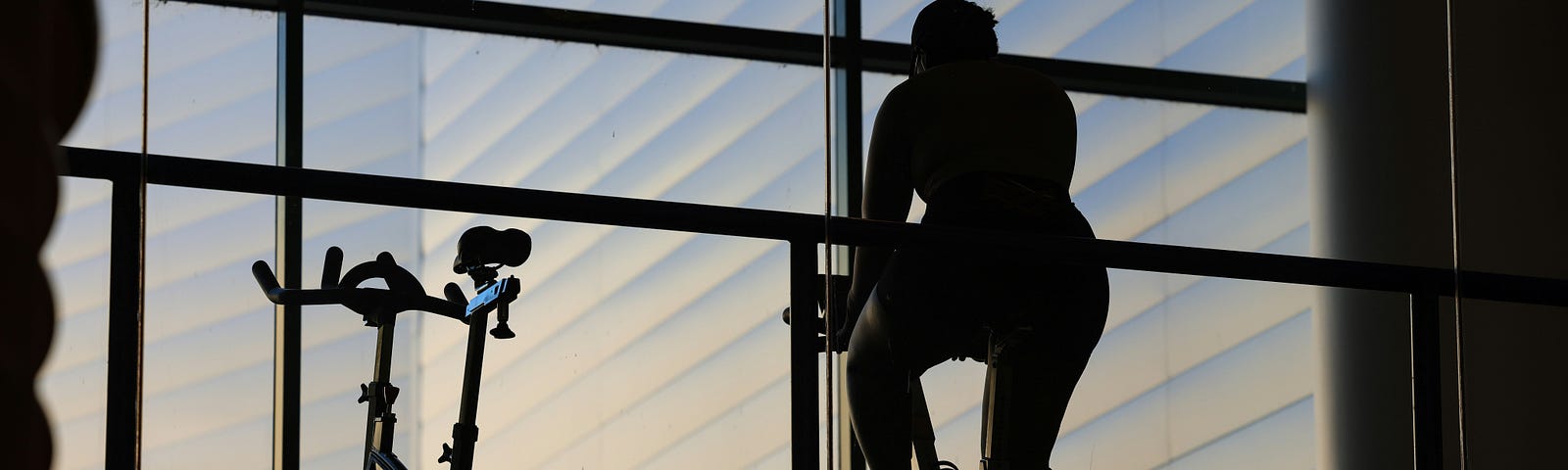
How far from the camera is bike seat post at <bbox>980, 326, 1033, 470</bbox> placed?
6.12 feet

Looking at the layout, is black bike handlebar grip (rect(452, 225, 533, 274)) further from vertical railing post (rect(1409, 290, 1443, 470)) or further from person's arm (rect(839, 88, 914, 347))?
vertical railing post (rect(1409, 290, 1443, 470))

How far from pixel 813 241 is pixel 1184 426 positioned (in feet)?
10.2

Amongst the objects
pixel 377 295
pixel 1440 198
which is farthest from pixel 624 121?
pixel 377 295

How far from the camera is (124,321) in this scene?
1.49 m

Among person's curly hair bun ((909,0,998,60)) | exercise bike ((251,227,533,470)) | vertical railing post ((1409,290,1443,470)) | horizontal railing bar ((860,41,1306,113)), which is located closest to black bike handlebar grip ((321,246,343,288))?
exercise bike ((251,227,533,470))

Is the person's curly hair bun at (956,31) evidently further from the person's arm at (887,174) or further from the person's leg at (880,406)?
the person's leg at (880,406)

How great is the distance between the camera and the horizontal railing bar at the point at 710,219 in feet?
5.23

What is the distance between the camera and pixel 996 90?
6.54ft

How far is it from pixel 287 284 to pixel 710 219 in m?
2.50

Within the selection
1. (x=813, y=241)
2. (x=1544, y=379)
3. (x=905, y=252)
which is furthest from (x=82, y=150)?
(x=1544, y=379)

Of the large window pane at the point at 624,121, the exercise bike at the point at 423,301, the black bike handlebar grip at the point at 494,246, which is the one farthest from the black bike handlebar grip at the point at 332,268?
the large window pane at the point at 624,121

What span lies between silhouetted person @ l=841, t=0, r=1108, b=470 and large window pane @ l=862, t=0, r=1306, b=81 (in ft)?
8.21

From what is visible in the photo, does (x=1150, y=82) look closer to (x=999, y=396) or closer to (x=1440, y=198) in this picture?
(x=1440, y=198)

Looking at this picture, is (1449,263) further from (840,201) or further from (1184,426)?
(840,201)
